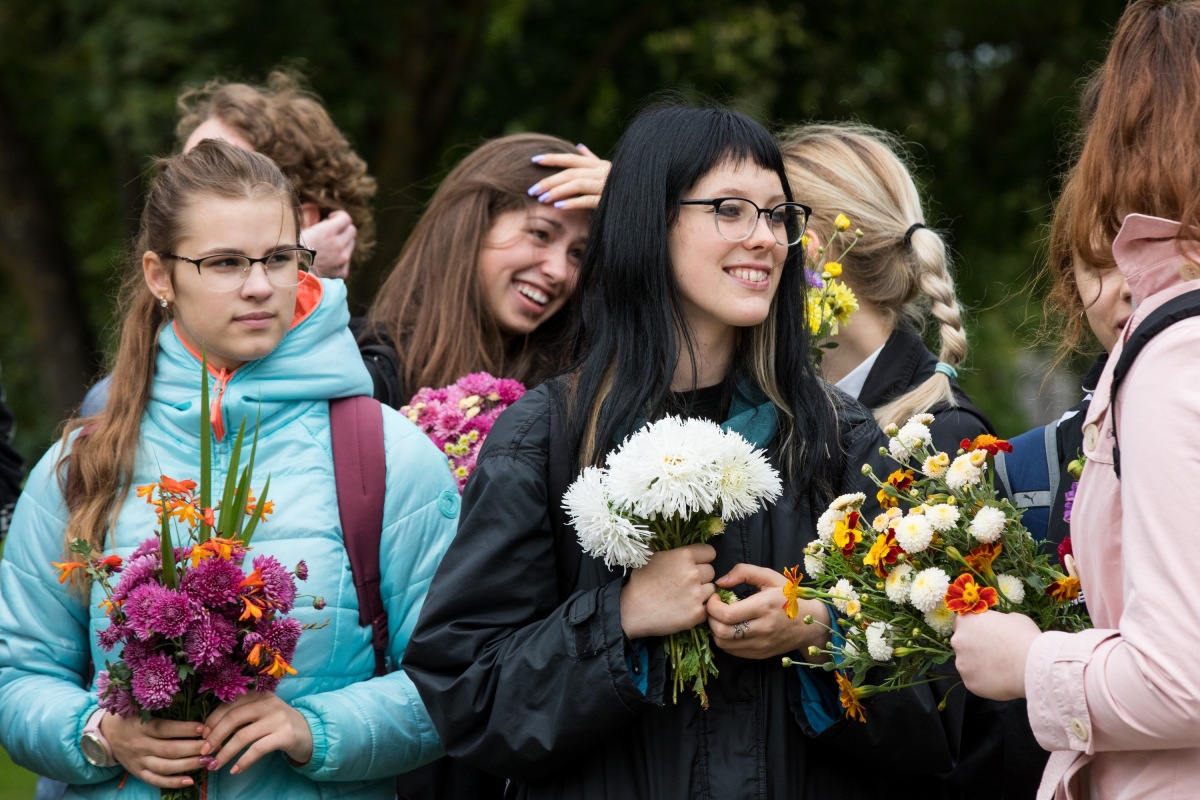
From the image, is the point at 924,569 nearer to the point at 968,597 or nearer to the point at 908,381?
the point at 968,597

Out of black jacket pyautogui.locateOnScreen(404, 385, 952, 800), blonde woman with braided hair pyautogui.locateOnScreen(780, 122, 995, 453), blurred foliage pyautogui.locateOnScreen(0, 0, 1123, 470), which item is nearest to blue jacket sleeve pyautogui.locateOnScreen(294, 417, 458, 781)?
black jacket pyautogui.locateOnScreen(404, 385, 952, 800)

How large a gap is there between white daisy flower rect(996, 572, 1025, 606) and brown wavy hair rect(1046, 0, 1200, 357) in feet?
1.81

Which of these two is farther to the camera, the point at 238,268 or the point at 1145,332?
the point at 238,268

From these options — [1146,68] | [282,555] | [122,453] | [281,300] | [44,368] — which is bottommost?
[44,368]

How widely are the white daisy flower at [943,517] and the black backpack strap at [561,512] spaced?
74 centimetres

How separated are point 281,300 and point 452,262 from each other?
954mm

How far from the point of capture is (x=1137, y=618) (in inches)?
70.2

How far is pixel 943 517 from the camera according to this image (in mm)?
2221

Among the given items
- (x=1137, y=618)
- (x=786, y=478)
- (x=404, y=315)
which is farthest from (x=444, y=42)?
(x=1137, y=618)

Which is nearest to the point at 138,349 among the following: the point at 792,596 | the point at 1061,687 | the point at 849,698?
the point at 792,596

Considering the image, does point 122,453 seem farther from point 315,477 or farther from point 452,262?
point 452,262

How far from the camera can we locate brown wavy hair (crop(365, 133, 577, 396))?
12.8 feet

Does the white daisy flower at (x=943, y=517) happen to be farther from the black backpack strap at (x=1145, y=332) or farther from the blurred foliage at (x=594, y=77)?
the blurred foliage at (x=594, y=77)

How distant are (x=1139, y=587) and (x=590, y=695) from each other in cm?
103
